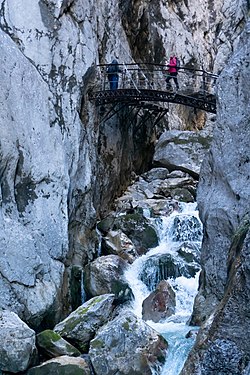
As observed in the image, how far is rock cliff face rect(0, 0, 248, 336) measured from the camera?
16.4m

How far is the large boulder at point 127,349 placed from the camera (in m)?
12.5

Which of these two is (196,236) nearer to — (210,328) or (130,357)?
(130,357)

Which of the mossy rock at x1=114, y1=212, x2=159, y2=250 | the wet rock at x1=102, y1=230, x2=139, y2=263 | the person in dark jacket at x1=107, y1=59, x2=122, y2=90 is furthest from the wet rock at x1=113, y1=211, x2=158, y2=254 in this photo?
the person in dark jacket at x1=107, y1=59, x2=122, y2=90

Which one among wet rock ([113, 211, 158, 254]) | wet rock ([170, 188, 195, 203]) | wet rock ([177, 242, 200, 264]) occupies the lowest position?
wet rock ([177, 242, 200, 264])

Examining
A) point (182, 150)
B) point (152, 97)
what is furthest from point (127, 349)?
point (182, 150)

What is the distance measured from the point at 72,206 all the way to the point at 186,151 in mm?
9896

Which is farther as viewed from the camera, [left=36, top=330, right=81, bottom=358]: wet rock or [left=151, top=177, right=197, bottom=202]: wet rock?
[left=151, top=177, right=197, bottom=202]: wet rock

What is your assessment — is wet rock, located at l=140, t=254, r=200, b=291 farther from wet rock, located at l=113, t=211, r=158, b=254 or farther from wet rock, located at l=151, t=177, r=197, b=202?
wet rock, located at l=151, t=177, r=197, b=202

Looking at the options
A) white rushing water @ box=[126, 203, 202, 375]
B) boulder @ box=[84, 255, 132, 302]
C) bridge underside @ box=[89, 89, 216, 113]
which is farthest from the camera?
bridge underside @ box=[89, 89, 216, 113]

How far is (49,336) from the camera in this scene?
1373cm

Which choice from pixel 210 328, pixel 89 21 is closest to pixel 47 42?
pixel 89 21

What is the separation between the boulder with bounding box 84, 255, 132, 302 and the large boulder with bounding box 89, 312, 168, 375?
4.36 metres

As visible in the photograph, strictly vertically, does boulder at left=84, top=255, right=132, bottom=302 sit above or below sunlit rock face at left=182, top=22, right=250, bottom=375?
below

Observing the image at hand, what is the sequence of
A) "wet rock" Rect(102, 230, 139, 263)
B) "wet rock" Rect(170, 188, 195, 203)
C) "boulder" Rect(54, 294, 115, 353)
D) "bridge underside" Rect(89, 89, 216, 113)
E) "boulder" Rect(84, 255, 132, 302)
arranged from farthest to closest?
"wet rock" Rect(170, 188, 195, 203)
"bridge underside" Rect(89, 89, 216, 113)
"wet rock" Rect(102, 230, 139, 263)
"boulder" Rect(84, 255, 132, 302)
"boulder" Rect(54, 294, 115, 353)
